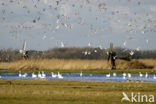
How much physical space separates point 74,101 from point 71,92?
20.6ft

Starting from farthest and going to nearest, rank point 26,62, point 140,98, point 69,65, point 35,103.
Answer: point 26,62, point 69,65, point 140,98, point 35,103

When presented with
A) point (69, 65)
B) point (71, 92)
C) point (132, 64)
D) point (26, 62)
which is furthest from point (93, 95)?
point (132, 64)

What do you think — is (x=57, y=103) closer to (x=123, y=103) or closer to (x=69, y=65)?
(x=123, y=103)

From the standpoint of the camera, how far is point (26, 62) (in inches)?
3775

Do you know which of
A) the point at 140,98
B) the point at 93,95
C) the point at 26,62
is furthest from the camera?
the point at 26,62

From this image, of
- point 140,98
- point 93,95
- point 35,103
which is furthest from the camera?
point 93,95

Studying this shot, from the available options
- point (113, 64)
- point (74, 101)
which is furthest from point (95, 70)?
point (74, 101)

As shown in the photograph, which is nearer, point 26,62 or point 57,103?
point 57,103

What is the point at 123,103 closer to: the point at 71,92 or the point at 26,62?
the point at 71,92

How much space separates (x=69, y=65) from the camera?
88.9 metres

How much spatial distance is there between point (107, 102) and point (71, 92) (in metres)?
7.13

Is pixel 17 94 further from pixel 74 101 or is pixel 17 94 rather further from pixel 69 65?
pixel 69 65

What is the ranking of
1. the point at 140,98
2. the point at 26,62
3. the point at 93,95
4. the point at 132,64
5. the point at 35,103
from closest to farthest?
the point at 35,103
the point at 140,98
the point at 93,95
the point at 26,62
the point at 132,64

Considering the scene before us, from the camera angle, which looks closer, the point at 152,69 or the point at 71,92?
the point at 71,92
